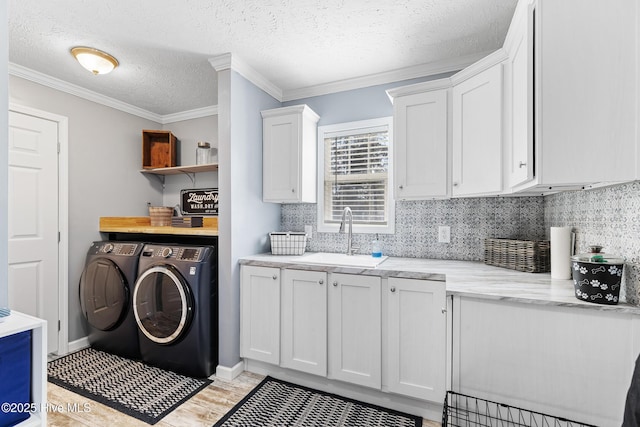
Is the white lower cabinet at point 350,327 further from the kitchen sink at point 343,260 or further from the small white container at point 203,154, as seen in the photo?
the small white container at point 203,154

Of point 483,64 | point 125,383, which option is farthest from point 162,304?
point 483,64

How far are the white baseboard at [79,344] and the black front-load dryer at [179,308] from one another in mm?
850

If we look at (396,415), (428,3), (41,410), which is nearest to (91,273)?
(41,410)

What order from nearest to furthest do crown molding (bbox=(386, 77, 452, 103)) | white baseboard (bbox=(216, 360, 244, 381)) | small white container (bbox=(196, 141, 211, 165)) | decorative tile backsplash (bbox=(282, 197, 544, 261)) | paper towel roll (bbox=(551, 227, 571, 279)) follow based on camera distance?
paper towel roll (bbox=(551, 227, 571, 279)) → crown molding (bbox=(386, 77, 452, 103)) → decorative tile backsplash (bbox=(282, 197, 544, 261)) → white baseboard (bbox=(216, 360, 244, 381)) → small white container (bbox=(196, 141, 211, 165))

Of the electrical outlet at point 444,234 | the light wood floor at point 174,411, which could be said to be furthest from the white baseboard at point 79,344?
the electrical outlet at point 444,234

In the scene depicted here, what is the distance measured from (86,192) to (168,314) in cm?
154

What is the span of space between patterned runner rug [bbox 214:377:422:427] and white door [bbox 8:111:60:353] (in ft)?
6.51

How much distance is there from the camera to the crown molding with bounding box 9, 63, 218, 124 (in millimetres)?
2496

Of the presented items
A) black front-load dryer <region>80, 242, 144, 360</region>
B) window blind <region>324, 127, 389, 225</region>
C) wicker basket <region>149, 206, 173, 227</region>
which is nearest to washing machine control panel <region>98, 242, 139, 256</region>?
black front-load dryer <region>80, 242, 144, 360</region>

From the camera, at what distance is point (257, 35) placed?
2.04 m

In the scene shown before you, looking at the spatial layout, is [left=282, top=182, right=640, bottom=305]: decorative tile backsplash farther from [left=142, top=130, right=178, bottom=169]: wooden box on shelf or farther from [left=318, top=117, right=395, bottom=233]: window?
[left=142, top=130, right=178, bottom=169]: wooden box on shelf

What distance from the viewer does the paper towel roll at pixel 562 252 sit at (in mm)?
1626

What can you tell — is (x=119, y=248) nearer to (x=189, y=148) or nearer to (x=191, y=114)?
(x=189, y=148)

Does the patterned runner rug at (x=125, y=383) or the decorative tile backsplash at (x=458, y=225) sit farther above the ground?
the decorative tile backsplash at (x=458, y=225)
